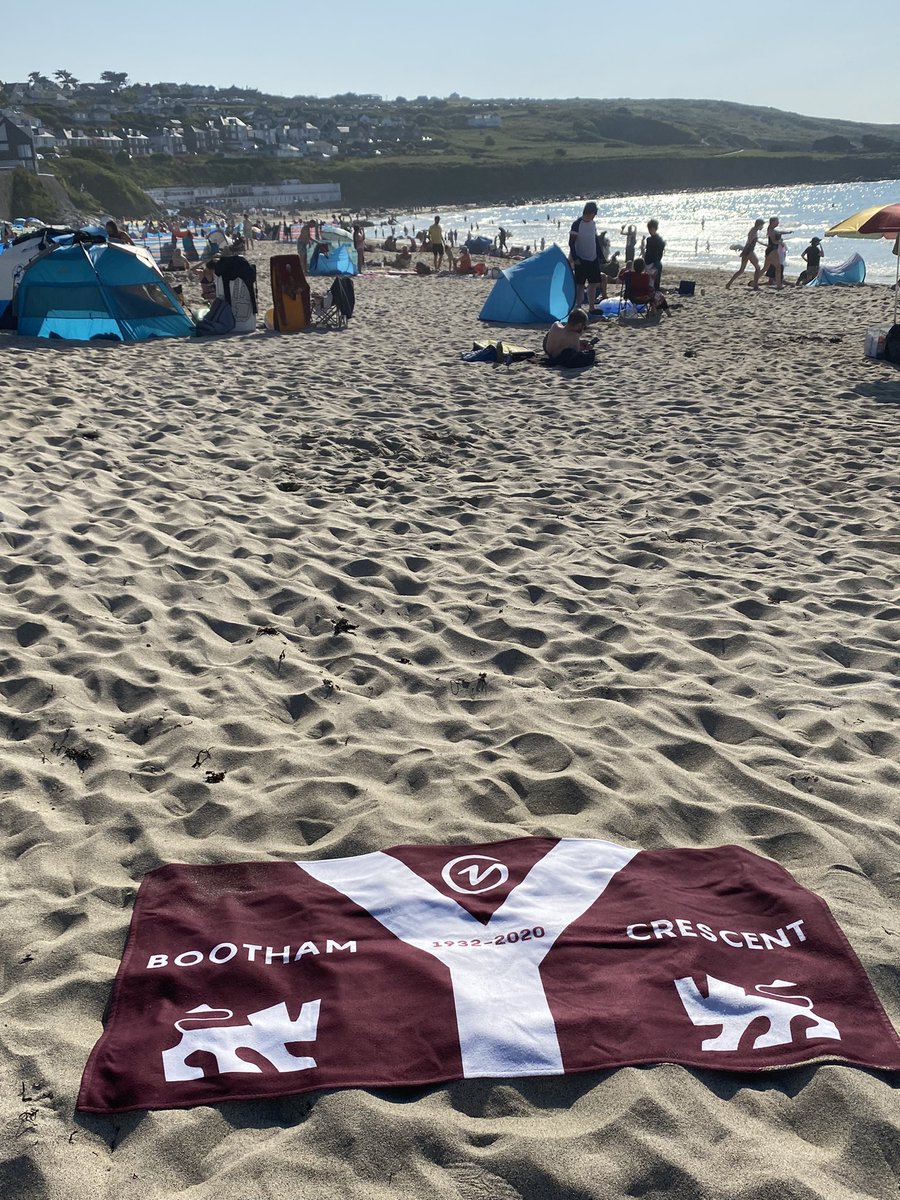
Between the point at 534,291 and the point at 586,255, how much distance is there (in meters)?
0.97

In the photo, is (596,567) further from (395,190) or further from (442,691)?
(395,190)

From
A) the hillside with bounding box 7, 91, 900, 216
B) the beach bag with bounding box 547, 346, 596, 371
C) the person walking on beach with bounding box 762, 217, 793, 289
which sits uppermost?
the hillside with bounding box 7, 91, 900, 216

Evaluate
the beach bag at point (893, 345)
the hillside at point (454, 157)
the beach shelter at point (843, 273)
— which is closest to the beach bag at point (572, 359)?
the beach bag at point (893, 345)

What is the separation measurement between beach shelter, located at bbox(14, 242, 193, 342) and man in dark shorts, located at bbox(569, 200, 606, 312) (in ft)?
20.9

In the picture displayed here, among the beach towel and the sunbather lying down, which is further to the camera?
the sunbather lying down

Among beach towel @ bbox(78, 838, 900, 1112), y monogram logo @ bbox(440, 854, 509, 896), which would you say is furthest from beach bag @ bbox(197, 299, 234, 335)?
y monogram logo @ bbox(440, 854, 509, 896)

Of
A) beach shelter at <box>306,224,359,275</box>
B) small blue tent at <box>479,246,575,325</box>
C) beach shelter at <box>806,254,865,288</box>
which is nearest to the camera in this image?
small blue tent at <box>479,246,575,325</box>

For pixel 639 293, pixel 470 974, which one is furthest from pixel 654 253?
pixel 470 974

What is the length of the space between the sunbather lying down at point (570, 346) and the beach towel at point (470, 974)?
883 cm

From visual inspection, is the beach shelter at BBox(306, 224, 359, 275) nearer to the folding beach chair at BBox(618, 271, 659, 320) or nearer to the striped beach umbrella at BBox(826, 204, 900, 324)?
the folding beach chair at BBox(618, 271, 659, 320)

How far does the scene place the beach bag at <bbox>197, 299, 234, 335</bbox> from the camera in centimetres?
1327

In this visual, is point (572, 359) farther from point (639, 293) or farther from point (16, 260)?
point (16, 260)

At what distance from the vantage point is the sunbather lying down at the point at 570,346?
11117 millimetres

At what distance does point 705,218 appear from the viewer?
340ft
